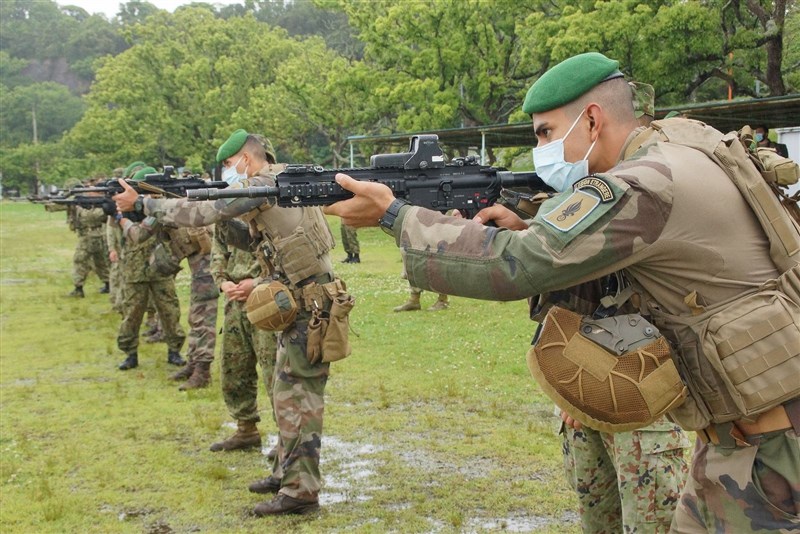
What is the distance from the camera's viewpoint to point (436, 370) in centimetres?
905

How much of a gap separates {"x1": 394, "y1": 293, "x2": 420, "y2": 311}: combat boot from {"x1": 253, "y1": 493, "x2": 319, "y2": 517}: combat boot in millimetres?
7758

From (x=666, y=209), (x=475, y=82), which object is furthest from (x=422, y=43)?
(x=666, y=209)

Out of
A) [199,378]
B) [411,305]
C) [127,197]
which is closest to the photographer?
[127,197]

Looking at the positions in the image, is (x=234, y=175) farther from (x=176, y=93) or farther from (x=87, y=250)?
(x=176, y=93)

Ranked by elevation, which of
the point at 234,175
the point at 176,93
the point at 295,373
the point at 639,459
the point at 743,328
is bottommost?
the point at 295,373

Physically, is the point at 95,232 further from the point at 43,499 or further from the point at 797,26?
the point at 797,26

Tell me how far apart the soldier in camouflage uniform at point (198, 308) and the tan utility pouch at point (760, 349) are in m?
7.21

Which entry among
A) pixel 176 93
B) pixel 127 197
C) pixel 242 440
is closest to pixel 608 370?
pixel 242 440

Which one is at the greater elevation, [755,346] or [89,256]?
[755,346]

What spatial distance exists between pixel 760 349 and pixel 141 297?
29.1 ft

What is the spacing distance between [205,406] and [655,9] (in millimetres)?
20250

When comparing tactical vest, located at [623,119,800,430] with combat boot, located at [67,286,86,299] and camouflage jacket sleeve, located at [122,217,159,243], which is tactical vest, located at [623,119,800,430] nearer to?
camouflage jacket sleeve, located at [122,217,159,243]

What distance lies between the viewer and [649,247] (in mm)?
2256

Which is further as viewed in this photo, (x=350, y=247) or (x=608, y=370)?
(x=350, y=247)
